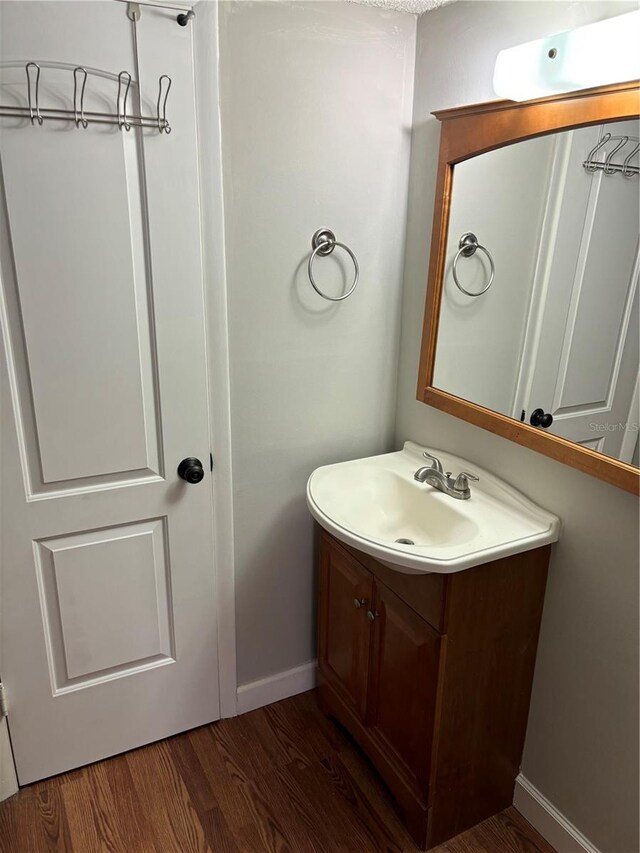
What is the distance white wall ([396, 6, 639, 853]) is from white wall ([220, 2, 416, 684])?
0.58 feet

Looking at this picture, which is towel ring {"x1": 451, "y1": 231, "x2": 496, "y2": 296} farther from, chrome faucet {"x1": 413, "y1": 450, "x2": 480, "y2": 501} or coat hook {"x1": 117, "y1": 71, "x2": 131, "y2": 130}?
coat hook {"x1": 117, "y1": 71, "x2": 131, "y2": 130}

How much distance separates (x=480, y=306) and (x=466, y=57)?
0.67 m

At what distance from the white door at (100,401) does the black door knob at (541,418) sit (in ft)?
3.02

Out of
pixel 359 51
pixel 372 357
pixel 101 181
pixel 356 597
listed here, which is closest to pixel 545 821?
pixel 356 597

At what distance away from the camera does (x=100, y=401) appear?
1662 mm

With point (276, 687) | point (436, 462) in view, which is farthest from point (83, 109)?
point (276, 687)

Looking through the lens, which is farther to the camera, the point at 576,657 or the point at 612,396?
the point at 576,657

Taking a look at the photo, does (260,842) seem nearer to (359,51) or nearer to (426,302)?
(426,302)

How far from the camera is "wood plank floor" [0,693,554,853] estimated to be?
1712mm

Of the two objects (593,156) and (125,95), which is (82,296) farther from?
(593,156)

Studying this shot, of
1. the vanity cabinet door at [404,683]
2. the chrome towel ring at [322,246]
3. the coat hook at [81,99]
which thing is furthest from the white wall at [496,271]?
the coat hook at [81,99]

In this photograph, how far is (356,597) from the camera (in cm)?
186

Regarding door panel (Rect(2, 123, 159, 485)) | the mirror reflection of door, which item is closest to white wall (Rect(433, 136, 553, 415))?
the mirror reflection of door

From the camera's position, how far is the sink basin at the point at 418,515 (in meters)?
1.46
